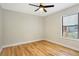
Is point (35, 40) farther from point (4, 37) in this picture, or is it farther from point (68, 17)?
point (68, 17)

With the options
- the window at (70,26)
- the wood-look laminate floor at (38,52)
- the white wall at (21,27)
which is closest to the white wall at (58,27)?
the window at (70,26)

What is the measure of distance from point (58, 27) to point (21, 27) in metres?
2.16

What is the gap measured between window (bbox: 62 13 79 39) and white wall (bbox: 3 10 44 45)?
2.15m

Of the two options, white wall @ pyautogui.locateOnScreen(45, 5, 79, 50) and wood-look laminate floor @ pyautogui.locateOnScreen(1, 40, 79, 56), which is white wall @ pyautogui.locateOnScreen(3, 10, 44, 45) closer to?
white wall @ pyautogui.locateOnScreen(45, 5, 79, 50)

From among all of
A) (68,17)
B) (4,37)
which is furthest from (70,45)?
(4,37)

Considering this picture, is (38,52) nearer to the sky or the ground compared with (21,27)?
nearer to the ground

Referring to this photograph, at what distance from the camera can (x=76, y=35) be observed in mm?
3777

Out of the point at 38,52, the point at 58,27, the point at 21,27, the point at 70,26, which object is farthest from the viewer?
the point at 21,27

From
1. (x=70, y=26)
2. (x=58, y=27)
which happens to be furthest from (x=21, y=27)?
(x=70, y=26)

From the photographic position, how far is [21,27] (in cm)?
489

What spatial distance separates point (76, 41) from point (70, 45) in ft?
1.38

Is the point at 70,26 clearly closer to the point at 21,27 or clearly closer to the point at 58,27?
the point at 58,27

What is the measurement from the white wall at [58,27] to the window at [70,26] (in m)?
0.22

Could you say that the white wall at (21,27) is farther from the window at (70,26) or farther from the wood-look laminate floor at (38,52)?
the window at (70,26)
